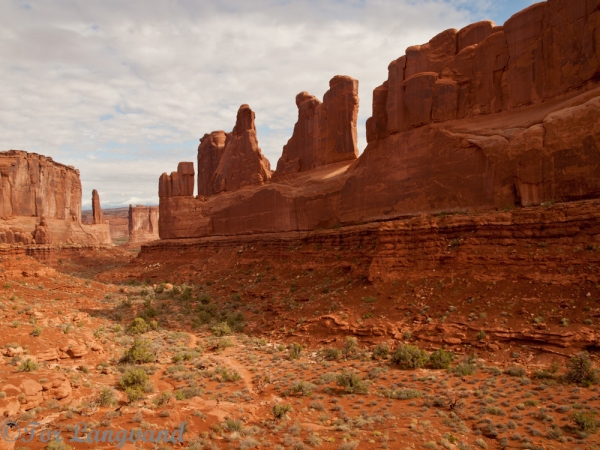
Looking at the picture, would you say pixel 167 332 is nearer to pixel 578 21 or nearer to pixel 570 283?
pixel 570 283

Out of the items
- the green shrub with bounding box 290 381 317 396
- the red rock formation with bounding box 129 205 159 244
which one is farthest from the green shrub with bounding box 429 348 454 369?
the red rock formation with bounding box 129 205 159 244

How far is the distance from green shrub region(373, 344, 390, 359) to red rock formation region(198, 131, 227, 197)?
115ft

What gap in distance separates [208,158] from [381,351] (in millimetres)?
38475

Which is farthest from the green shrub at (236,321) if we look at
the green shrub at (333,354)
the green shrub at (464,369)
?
the green shrub at (464,369)

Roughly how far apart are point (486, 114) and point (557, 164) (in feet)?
16.9

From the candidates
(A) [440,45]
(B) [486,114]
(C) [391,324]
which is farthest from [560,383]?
(A) [440,45]

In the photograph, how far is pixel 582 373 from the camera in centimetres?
1023

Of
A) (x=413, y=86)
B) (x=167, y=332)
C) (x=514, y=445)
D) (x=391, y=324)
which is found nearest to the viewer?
(x=514, y=445)

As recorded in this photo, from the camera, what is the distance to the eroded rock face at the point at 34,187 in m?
54.2

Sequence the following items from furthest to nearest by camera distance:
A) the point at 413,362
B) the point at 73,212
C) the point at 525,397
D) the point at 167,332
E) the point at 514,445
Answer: the point at 73,212 → the point at 167,332 → the point at 413,362 → the point at 525,397 → the point at 514,445

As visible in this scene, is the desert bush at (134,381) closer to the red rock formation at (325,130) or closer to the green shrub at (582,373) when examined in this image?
the green shrub at (582,373)

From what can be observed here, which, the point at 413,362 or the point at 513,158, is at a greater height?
the point at 513,158

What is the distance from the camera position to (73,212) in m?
67.3

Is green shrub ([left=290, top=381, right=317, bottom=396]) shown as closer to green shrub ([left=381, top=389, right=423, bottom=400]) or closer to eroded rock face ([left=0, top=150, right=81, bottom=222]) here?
green shrub ([left=381, top=389, right=423, bottom=400])
